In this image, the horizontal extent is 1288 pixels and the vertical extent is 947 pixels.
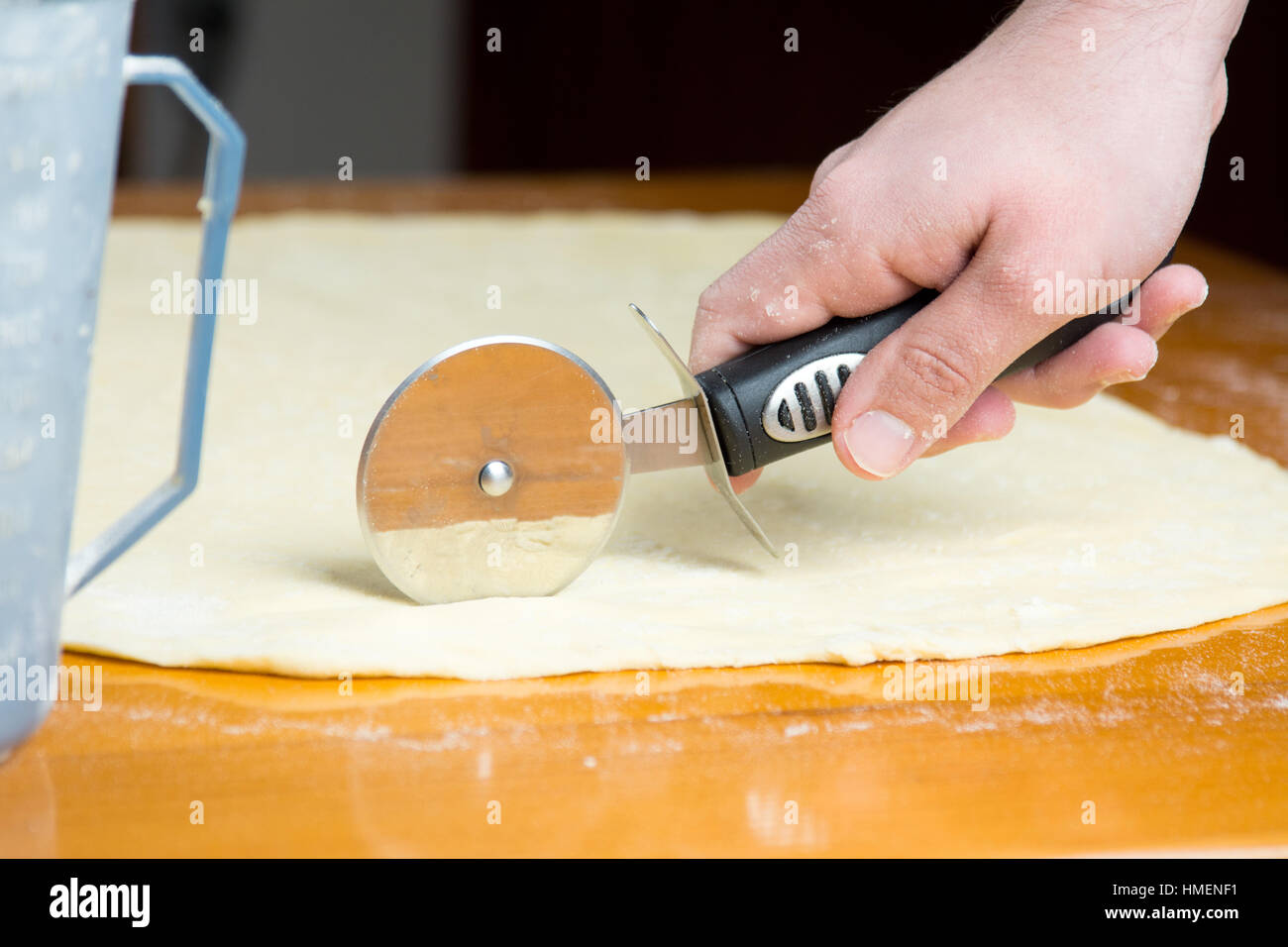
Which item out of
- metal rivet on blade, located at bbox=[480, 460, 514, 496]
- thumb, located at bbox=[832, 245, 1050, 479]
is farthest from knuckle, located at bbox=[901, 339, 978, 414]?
metal rivet on blade, located at bbox=[480, 460, 514, 496]

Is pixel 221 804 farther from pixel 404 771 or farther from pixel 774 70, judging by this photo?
pixel 774 70

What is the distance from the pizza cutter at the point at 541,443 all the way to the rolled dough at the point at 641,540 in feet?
0.11

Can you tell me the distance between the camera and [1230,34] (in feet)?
2.95

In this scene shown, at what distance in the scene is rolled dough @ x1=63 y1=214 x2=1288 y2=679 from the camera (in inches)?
31.5

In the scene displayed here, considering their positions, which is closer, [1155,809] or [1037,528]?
[1155,809]

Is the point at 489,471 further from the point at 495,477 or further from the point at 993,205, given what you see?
the point at 993,205

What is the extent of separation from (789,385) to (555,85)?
3501 millimetres

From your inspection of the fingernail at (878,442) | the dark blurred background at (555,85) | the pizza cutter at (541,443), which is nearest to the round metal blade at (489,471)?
the pizza cutter at (541,443)

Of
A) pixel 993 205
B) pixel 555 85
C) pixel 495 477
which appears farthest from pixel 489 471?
pixel 555 85

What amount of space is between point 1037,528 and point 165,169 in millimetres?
3931

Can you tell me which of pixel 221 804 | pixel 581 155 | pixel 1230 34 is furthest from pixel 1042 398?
pixel 581 155

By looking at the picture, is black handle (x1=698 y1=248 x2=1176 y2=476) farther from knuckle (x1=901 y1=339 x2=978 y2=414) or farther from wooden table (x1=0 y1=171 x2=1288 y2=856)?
wooden table (x1=0 y1=171 x2=1288 y2=856)

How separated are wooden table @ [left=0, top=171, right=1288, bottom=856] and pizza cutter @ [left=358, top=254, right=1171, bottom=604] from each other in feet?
0.28

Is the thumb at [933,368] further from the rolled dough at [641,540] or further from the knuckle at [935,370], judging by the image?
the rolled dough at [641,540]
